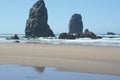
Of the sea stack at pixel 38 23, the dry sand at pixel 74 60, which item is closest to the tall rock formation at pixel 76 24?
the sea stack at pixel 38 23

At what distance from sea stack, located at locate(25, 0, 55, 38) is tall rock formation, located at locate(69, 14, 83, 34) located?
53.0 ft

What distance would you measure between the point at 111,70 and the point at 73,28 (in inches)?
3491

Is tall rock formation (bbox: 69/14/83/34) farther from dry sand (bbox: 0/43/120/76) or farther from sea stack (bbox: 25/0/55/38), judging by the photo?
dry sand (bbox: 0/43/120/76)

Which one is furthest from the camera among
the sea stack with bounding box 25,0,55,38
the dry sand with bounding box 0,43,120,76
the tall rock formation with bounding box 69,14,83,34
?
the tall rock formation with bounding box 69,14,83,34

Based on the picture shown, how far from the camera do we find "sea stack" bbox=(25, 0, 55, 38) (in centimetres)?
8300

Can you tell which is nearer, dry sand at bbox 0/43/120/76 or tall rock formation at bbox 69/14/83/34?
dry sand at bbox 0/43/120/76

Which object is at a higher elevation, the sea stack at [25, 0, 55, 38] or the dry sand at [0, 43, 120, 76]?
the sea stack at [25, 0, 55, 38]

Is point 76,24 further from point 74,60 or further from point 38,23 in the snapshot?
point 74,60

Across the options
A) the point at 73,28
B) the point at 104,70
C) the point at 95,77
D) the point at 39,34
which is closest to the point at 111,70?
the point at 104,70

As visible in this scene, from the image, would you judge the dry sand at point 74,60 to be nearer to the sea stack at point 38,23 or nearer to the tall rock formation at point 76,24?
the sea stack at point 38,23

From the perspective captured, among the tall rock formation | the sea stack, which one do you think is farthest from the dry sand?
the tall rock formation

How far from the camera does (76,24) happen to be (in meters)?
101

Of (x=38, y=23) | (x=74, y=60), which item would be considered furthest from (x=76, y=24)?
(x=74, y=60)

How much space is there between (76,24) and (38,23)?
20.3 m
